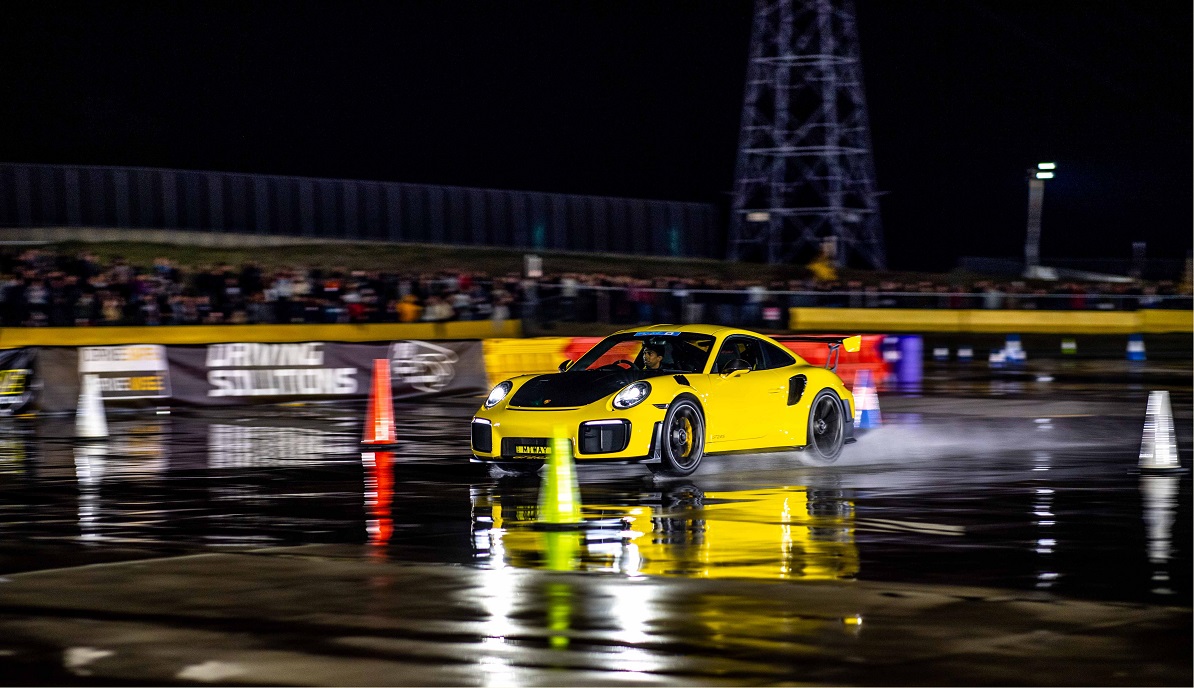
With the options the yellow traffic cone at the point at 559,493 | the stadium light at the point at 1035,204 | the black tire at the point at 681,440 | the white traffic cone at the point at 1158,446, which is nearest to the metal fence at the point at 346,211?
the stadium light at the point at 1035,204

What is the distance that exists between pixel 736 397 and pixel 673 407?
3.14ft

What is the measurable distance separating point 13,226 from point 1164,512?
46.6 metres

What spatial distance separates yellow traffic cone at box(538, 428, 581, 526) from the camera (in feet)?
35.3

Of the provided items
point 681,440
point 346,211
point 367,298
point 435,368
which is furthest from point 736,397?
point 346,211

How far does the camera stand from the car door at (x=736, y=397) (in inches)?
570

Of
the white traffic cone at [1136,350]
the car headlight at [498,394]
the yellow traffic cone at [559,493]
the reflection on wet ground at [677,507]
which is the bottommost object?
the white traffic cone at [1136,350]

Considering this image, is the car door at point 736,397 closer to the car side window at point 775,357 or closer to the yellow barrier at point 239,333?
the car side window at point 775,357

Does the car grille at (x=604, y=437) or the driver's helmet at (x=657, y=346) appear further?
the driver's helmet at (x=657, y=346)

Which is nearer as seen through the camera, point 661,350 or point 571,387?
point 571,387

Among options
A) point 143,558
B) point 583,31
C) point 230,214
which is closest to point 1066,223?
point 583,31

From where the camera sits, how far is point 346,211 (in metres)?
62.4

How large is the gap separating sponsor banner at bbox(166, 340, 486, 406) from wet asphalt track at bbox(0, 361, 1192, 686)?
735 centimetres

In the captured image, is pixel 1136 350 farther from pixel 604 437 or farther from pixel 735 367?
pixel 604 437

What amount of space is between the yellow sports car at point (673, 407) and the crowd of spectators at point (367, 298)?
1470 cm
